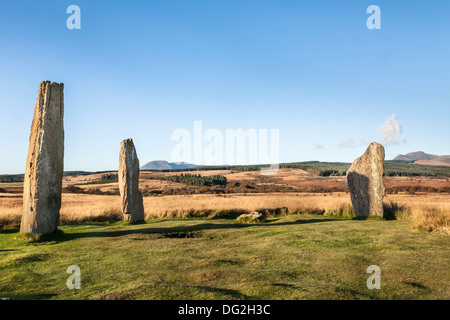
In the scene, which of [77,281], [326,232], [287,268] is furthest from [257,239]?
[77,281]

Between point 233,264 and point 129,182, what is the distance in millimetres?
11648

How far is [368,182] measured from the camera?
18.5 m

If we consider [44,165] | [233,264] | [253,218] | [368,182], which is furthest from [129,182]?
[368,182]

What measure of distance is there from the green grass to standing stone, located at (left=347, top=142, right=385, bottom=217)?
412cm

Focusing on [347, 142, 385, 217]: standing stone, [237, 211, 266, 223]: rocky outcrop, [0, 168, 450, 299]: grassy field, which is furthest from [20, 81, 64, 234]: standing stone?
[347, 142, 385, 217]: standing stone

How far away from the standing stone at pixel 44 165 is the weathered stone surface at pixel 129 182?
A: 5092 millimetres

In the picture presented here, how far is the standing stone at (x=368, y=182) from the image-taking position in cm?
1811

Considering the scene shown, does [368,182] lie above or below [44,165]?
below

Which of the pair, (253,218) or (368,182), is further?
(368,182)

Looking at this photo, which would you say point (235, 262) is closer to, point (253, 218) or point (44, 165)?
point (44, 165)

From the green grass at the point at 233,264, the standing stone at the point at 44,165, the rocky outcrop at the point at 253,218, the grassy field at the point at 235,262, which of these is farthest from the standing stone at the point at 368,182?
the standing stone at the point at 44,165

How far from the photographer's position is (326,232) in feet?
44.2

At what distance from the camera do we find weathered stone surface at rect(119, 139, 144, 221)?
1866 cm

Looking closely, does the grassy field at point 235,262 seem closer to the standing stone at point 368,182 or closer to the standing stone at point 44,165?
the standing stone at point 44,165
